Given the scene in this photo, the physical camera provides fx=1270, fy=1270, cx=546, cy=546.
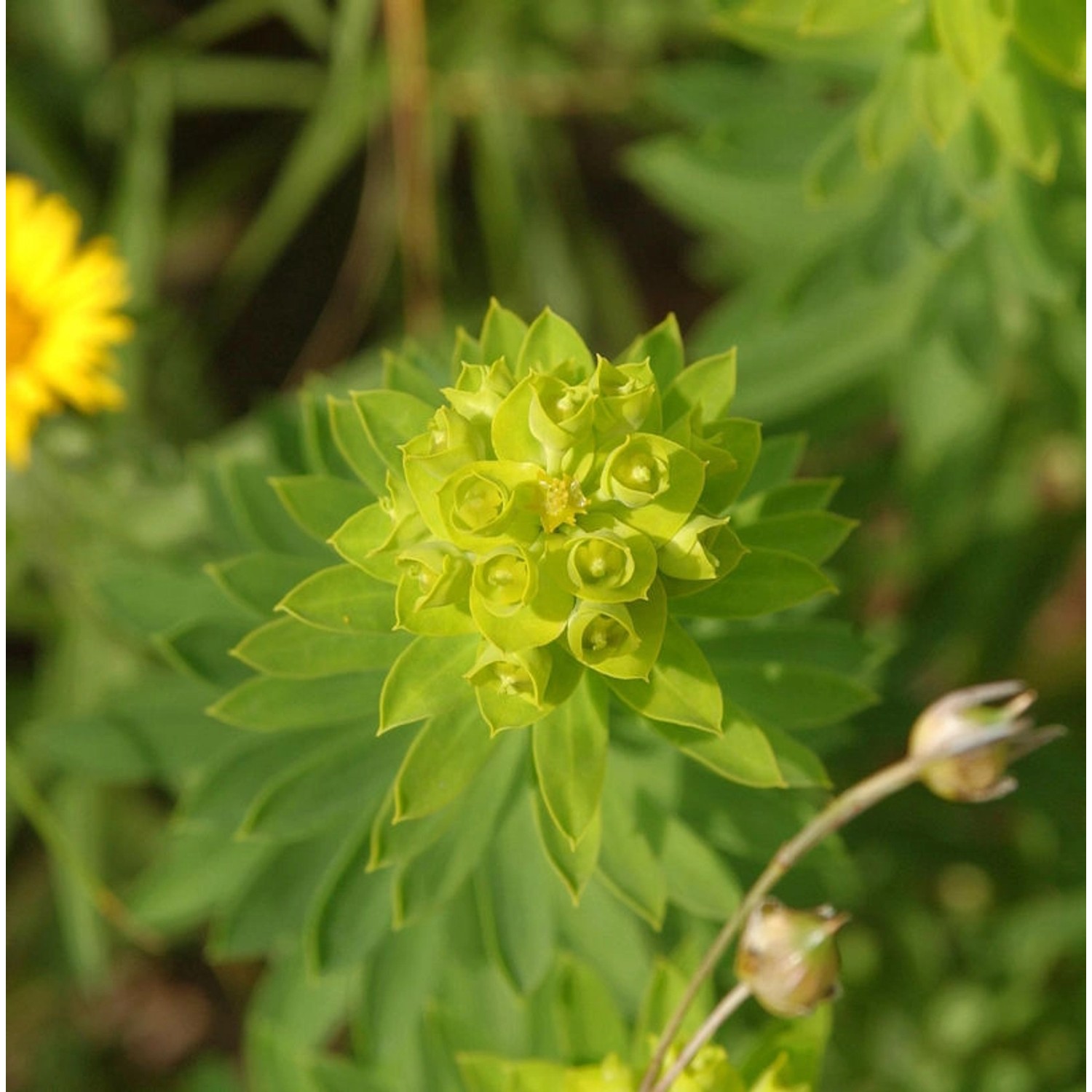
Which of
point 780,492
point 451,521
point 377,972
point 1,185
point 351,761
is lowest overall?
point 377,972

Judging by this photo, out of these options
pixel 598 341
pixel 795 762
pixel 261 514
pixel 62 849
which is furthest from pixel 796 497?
pixel 598 341

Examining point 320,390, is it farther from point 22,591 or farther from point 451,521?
point 451,521

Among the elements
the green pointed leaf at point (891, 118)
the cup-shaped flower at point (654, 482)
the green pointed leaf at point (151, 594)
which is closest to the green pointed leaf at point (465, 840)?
the cup-shaped flower at point (654, 482)

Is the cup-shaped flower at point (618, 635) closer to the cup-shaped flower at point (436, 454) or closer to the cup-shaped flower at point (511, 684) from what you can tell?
the cup-shaped flower at point (511, 684)

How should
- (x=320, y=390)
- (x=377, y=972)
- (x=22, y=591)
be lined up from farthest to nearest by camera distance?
(x=22, y=591), (x=320, y=390), (x=377, y=972)

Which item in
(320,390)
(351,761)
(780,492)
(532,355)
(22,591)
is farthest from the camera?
(22,591)

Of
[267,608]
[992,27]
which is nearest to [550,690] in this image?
[267,608]
